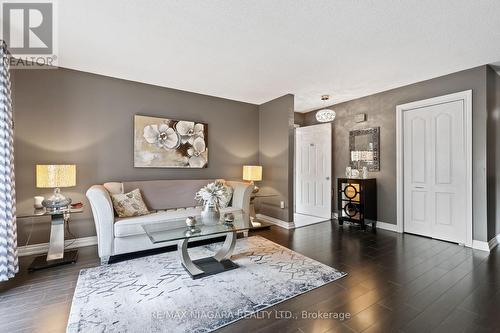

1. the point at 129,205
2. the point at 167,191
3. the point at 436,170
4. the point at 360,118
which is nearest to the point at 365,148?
the point at 360,118

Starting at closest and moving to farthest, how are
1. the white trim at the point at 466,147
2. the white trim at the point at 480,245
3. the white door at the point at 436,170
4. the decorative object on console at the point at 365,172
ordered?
the white trim at the point at 480,245 < the white trim at the point at 466,147 < the white door at the point at 436,170 < the decorative object on console at the point at 365,172

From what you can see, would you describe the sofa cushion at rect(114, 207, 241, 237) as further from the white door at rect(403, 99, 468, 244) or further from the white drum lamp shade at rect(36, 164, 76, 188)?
the white door at rect(403, 99, 468, 244)

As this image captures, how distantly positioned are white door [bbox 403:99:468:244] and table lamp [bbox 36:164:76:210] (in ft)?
16.6

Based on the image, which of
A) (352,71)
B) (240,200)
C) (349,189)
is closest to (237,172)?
(240,200)

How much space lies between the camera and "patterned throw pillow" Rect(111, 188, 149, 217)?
3.16 meters

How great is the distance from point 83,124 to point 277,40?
3.00m

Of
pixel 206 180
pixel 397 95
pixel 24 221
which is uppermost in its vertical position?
pixel 397 95

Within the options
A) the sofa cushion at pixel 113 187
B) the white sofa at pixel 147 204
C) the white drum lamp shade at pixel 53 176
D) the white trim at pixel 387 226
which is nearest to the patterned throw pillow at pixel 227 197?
the white sofa at pixel 147 204

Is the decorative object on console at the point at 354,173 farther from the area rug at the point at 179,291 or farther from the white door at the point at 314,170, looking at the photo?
the area rug at the point at 179,291

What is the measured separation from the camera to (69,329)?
65.4 inches

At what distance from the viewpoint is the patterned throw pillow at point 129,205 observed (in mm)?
3160

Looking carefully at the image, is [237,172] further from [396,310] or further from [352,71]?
[396,310]

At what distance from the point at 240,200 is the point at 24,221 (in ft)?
9.59

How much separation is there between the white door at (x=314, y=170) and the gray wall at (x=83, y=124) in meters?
2.47
